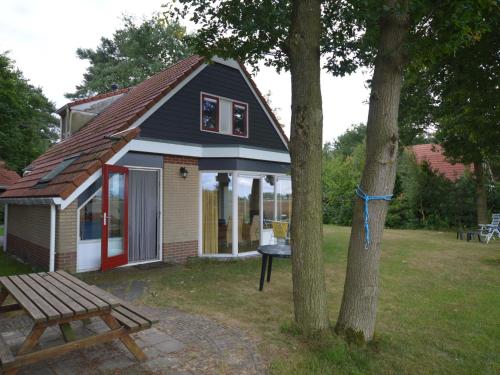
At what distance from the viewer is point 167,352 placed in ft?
12.6

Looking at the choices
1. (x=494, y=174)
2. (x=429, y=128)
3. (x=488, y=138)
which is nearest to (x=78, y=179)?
(x=488, y=138)

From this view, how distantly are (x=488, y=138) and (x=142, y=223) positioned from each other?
9490 mm

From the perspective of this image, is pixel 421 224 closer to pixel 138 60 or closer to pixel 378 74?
pixel 378 74

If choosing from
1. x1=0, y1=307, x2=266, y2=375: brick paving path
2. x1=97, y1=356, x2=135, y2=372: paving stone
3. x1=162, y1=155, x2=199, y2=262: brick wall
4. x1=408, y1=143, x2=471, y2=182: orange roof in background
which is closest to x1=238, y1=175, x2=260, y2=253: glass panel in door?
x1=162, y1=155, x2=199, y2=262: brick wall

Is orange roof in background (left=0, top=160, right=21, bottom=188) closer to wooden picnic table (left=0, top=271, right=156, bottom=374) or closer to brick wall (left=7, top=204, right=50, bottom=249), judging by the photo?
brick wall (left=7, top=204, right=50, bottom=249)

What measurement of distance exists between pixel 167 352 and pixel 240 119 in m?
8.61

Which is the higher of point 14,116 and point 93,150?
point 14,116

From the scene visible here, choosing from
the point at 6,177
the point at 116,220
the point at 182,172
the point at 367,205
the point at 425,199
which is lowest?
the point at 116,220

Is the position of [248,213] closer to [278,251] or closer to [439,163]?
[278,251]

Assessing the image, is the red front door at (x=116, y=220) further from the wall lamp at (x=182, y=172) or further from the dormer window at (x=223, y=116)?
the dormer window at (x=223, y=116)

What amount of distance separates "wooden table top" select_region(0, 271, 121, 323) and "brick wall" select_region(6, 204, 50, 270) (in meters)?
4.29

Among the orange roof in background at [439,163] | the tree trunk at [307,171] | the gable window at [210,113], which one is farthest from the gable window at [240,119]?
the orange roof in background at [439,163]

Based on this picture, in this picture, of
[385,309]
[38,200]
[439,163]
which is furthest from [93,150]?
[439,163]

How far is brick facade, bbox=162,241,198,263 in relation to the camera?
30.5ft
